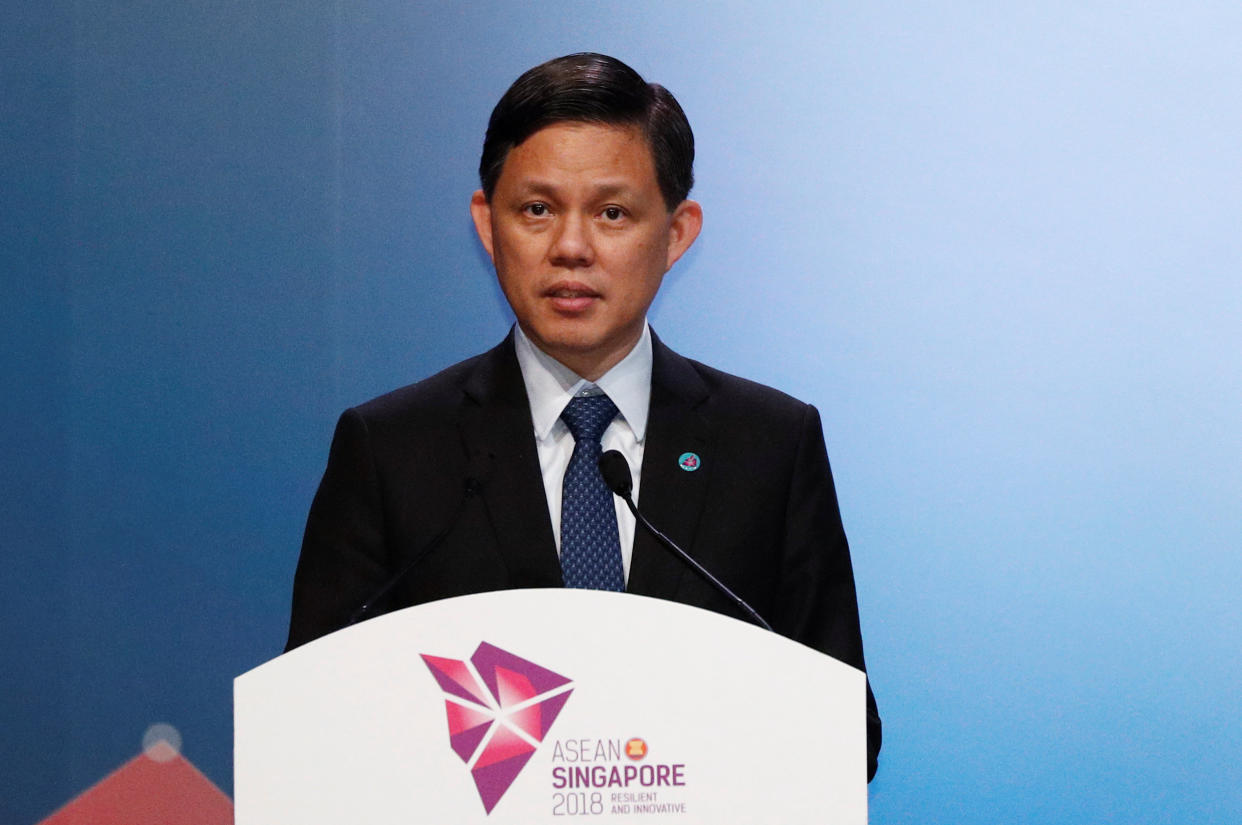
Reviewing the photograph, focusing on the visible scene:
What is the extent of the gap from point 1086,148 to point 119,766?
1.99 m

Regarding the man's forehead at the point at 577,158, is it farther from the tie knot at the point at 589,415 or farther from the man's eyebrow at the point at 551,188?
the tie knot at the point at 589,415

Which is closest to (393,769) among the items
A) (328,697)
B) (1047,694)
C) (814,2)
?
(328,697)

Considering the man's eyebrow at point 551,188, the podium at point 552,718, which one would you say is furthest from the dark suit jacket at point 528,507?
the podium at point 552,718

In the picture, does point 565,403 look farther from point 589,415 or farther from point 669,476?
point 669,476

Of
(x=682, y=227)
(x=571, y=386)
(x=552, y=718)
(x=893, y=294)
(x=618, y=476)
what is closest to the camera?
(x=552, y=718)

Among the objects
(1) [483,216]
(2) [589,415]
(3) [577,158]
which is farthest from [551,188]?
(2) [589,415]

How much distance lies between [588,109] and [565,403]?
0.37m

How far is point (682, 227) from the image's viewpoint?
188 centimetres

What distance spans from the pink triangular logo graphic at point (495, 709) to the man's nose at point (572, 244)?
0.64 m

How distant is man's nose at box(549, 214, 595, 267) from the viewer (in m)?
1.68

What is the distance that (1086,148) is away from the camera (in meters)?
2.29

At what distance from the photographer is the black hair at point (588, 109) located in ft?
5.61

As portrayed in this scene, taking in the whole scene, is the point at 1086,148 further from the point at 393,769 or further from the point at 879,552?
the point at 393,769

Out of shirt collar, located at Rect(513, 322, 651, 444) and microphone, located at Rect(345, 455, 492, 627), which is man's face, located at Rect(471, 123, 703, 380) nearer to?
shirt collar, located at Rect(513, 322, 651, 444)
